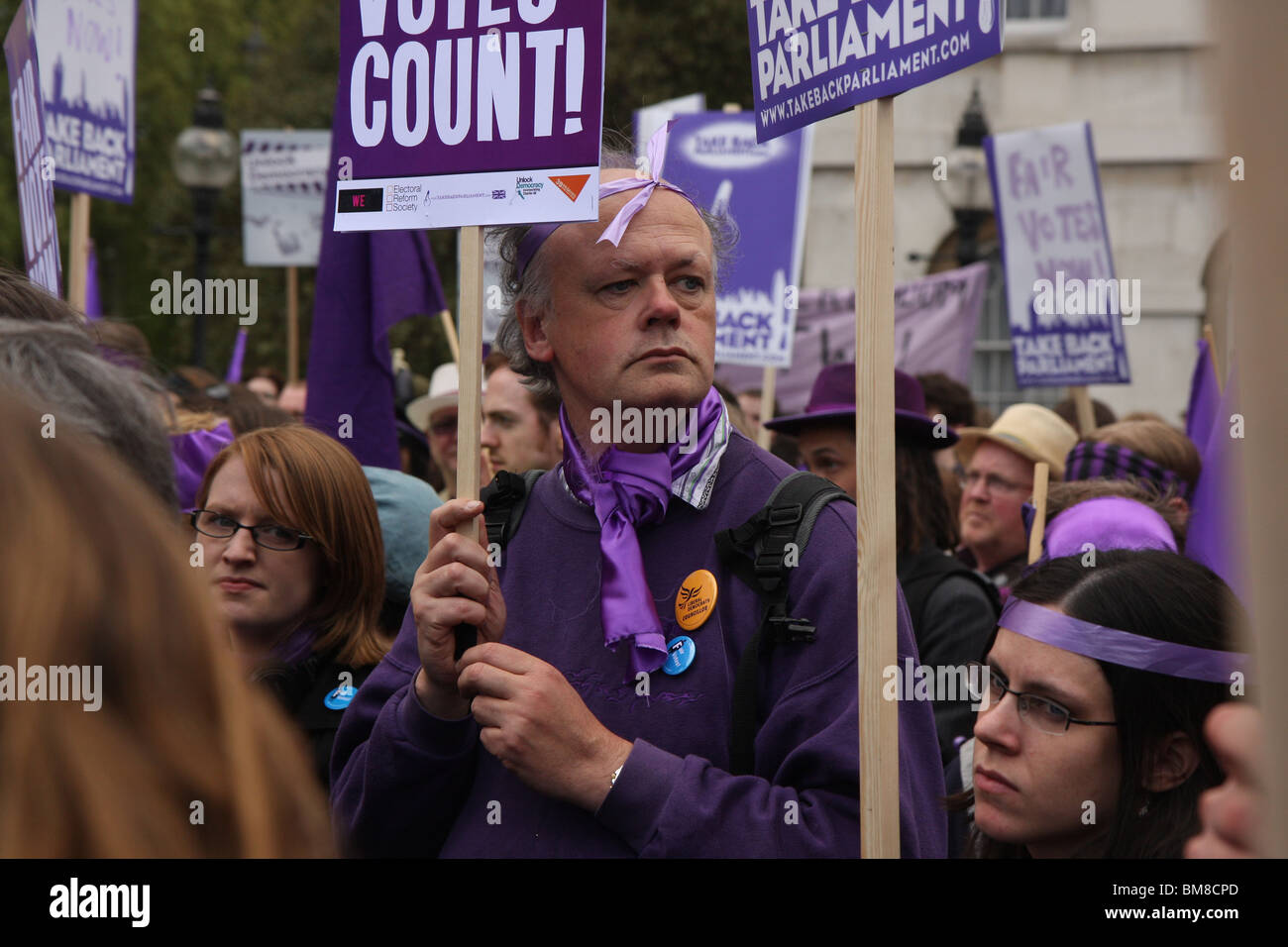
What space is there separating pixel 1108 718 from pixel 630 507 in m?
0.91

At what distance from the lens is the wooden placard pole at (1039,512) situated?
14.2 feet

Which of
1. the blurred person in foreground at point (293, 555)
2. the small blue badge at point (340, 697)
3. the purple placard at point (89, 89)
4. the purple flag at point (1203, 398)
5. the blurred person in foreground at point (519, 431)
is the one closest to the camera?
the small blue badge at point (340, 697)

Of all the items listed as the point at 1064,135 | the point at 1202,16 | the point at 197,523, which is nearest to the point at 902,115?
the point at 1064,135

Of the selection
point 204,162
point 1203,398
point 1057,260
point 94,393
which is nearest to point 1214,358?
point 1203,398

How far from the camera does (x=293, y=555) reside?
12.0 feet

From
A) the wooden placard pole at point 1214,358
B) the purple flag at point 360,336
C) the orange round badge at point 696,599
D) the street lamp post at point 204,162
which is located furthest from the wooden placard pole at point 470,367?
the street lamp post at point 204,162

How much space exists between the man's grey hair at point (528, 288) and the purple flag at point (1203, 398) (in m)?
2.79

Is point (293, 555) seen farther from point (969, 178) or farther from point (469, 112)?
point (969, 178)

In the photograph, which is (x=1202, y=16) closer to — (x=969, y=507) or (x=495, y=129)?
(x=495, y=129)

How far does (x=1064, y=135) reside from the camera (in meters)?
7.48

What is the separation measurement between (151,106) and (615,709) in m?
24.9

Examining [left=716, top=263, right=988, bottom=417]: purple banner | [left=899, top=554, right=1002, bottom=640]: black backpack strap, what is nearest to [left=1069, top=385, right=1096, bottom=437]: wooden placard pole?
[left=899, top=554, right=1002, bottom=640]: black backpack strap

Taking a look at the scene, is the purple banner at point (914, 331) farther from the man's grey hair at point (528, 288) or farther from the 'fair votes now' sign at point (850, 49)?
the 'fair votes now' sign at point (850, 49)
